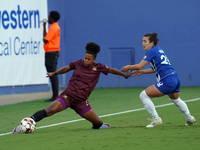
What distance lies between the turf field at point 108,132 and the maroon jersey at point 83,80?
63 cm

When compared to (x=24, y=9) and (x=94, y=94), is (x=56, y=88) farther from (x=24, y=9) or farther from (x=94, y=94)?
(x=24, y=9)

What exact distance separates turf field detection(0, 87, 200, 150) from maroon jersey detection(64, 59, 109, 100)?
625mm

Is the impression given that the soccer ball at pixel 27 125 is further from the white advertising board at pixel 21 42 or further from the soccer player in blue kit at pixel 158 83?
the white advertising board at pixel 21 42

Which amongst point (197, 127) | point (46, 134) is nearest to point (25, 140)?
point (46, 134)

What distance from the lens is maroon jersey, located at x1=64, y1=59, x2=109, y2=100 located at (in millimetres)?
6887

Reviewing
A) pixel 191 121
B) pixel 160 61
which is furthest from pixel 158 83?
pixel 191 121

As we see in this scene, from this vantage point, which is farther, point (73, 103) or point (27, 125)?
point (73, 103)

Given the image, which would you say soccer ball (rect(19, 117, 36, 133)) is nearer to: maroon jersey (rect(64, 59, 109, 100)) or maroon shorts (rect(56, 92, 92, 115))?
maroon shorts (rect(56, 92, 92, 115))

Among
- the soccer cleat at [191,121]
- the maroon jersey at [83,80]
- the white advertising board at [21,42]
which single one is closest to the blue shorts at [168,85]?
the soccer cleat at [191,121]

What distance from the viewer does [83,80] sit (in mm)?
6953

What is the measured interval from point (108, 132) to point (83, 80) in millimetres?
1007

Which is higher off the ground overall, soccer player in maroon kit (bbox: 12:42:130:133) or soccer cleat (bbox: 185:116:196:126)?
soccer player in maroon kit (bbox: 12:42:130:133)

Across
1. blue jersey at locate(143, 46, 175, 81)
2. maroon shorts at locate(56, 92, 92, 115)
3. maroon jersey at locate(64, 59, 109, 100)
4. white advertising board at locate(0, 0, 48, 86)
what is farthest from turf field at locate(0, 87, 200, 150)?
white advertising board at locate(0, 0, 48, 86)

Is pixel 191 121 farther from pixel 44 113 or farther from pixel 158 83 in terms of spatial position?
pixel 44 113
